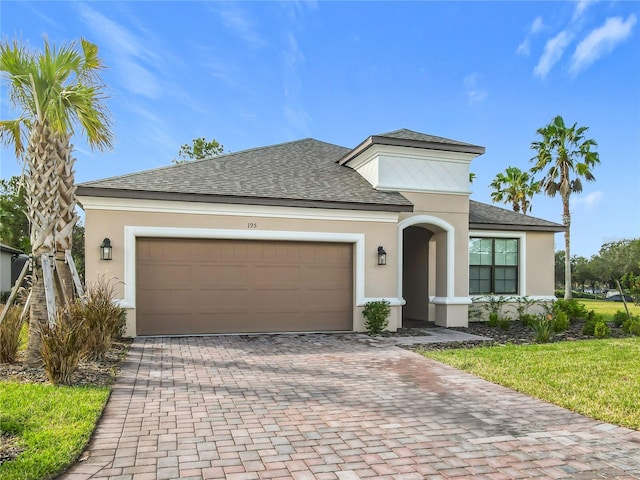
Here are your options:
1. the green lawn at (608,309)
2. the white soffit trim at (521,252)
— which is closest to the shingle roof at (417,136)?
the white soffit trim at (521,252)

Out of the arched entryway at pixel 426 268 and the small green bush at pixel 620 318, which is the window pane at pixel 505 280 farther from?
the small green bush at pixel 620 318

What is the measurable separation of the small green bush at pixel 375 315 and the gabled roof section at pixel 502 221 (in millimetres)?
4688

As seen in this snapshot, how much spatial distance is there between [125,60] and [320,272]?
308 inches

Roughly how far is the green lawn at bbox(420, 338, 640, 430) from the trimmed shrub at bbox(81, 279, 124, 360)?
608 cm

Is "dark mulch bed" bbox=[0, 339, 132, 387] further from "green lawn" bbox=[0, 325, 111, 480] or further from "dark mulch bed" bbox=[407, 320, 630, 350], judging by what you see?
"dark mulch bed" bbox=[407, 320, 630, 350]

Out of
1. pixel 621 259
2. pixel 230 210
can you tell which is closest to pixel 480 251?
pixel 230 210

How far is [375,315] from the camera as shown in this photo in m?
12.0

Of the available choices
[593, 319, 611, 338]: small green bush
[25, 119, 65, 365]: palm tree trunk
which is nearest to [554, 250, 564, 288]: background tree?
[593, 319, 611, 338]: small green bush

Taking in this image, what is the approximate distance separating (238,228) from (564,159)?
23.7m

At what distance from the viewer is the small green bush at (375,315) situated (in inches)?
474

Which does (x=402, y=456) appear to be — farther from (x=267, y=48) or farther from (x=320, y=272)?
(x=267, y=48)

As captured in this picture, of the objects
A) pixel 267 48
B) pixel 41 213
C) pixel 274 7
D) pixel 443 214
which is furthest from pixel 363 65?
pixel 41 213

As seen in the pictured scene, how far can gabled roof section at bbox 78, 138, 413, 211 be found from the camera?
1109cm

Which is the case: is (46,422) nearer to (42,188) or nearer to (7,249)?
(42,188)
